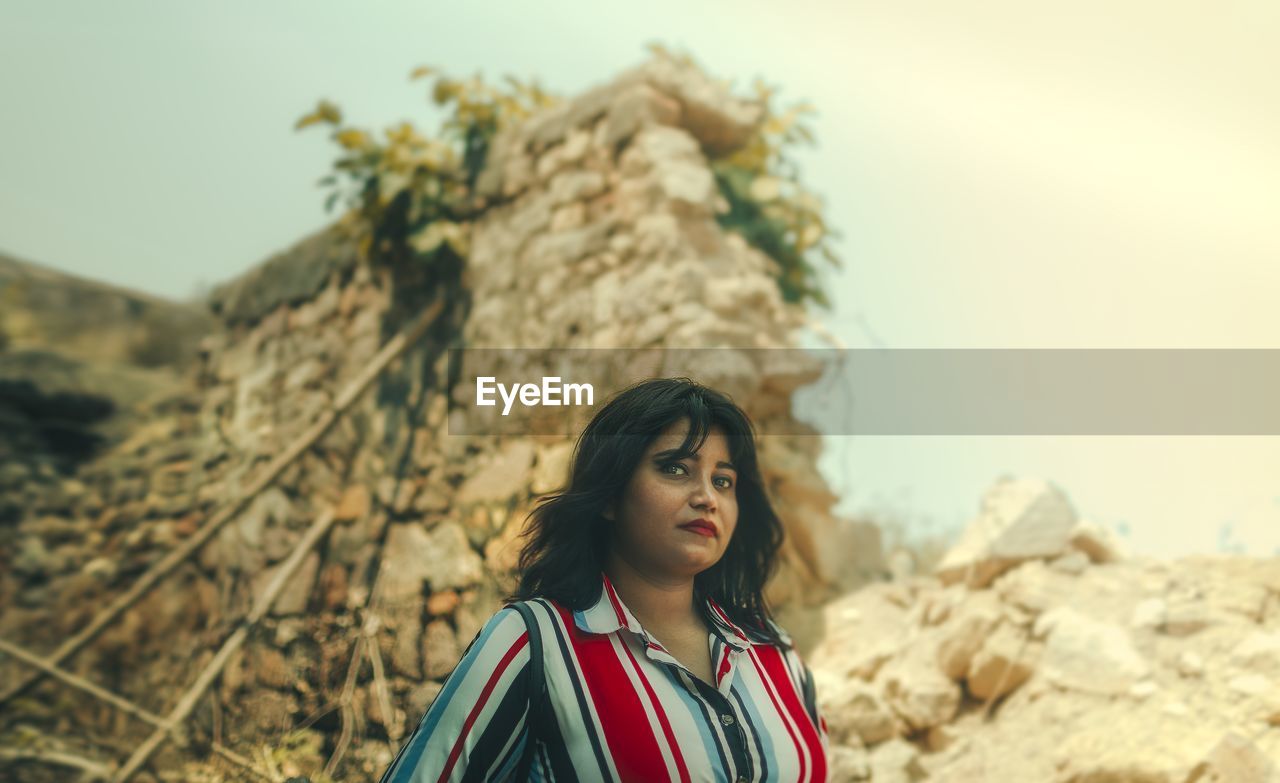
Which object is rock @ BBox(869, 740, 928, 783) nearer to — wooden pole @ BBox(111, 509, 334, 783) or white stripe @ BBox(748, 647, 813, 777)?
white stripe @ BBox(748, 647, 813, 777)

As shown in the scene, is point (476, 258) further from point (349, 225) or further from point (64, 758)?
point (64, 758)

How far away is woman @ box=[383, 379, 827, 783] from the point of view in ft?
3.82

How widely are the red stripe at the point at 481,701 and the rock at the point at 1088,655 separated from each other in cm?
168

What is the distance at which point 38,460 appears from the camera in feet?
16.9

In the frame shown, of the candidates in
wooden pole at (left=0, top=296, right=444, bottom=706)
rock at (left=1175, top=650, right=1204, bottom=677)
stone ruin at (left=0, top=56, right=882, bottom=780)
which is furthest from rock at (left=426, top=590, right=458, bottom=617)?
rock at (left=1175, top=650, right=1204, bottom=677)

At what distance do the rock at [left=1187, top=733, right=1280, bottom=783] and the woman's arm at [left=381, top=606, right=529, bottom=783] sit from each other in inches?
60.0

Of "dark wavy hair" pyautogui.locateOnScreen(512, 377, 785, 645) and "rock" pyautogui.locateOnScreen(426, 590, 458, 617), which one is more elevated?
"dark wavy hair" pyautogui.locateOnScreen(512, 377, 785, 645)

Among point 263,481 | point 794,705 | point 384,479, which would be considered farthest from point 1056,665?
point 263,481

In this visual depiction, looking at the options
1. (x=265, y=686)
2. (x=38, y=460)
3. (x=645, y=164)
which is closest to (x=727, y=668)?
(x=645, y=164)

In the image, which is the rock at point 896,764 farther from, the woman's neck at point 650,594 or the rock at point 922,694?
the woman's neck at point 650,594

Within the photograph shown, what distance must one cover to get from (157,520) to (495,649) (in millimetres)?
4669

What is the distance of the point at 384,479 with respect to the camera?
12.6 ft

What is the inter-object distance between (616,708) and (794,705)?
0.37 meters

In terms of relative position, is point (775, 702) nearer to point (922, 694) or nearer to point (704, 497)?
point (704, 497)
